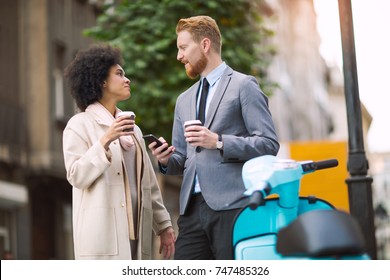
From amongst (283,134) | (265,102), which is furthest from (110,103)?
(283,134)

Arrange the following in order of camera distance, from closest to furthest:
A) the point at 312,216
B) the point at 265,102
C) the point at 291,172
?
the point at 312,216 → the point at 291,172 → the point at 265,102

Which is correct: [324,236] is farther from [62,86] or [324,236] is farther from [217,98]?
[62,86]

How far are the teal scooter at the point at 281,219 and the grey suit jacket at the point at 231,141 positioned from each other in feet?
1.09

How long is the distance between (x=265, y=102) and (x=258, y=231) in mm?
670

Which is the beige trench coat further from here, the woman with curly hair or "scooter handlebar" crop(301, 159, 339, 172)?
"scooter handlebar" crop(301, 159, 339, 172)

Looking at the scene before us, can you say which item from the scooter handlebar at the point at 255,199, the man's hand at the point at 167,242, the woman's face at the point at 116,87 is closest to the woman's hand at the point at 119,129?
the woman's face at the point at 116,87

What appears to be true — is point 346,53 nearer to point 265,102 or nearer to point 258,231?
point 265,102

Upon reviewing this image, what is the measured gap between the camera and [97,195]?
425cm

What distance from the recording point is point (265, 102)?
13.6 ft

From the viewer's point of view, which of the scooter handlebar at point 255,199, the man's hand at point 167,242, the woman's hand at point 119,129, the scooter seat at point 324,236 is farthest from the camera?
the man's hand at point 167,242

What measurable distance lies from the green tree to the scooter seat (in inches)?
315

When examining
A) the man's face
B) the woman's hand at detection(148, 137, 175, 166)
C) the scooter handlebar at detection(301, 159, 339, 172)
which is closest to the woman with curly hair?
the woman's hand at detection(148, 137, 175, 166)

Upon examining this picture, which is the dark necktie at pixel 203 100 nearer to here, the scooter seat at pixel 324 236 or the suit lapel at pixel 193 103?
the suit lapel at pixel 193 103

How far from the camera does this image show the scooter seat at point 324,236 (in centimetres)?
282
